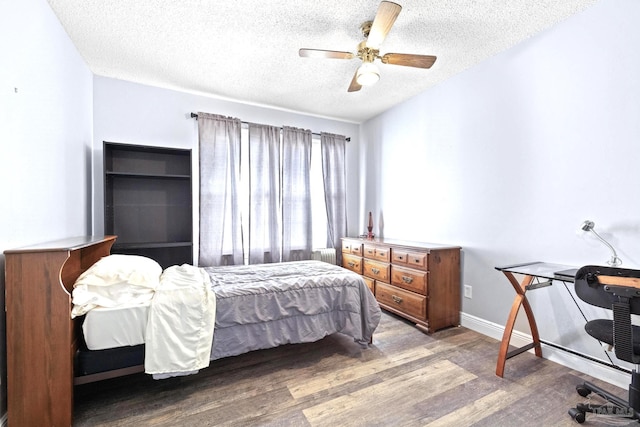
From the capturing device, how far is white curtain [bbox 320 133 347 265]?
4.25 m

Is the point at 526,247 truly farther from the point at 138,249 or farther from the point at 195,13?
the point at 138,249

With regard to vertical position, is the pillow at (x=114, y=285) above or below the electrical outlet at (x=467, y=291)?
above

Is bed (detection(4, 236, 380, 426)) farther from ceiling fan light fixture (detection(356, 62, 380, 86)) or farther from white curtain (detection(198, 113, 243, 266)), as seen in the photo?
ceiling fan light fixture (detection(356, 62, 380, 86))

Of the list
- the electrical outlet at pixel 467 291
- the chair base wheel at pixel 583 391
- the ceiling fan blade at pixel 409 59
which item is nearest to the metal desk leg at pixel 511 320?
the chair base wheel at pixel 583 391

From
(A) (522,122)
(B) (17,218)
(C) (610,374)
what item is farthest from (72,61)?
(C) (610,374)

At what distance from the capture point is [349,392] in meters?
1.88

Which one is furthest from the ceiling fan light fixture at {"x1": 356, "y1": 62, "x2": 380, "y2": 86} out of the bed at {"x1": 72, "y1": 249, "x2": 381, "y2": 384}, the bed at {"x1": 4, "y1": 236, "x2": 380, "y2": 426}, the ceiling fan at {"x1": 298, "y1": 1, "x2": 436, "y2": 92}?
the bed at {"x1": 4, "y1": 236, "x2": 380, "y2": 426}

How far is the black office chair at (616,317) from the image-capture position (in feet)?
4.46

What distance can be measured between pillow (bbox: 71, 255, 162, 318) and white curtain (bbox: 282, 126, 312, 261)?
7.17 feet

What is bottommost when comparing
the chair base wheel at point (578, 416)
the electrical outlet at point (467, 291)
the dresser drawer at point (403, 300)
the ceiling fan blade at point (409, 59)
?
the chair base wheel at point (578, 416)

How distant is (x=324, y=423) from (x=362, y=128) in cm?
410

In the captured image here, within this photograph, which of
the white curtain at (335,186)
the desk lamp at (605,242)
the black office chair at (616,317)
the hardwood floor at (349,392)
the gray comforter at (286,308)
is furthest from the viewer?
the white curtain at (335,186)

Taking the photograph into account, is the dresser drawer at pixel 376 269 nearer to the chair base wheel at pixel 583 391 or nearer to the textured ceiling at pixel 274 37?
the chair base wheel at pixel 583 391

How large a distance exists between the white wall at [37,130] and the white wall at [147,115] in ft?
1.59
